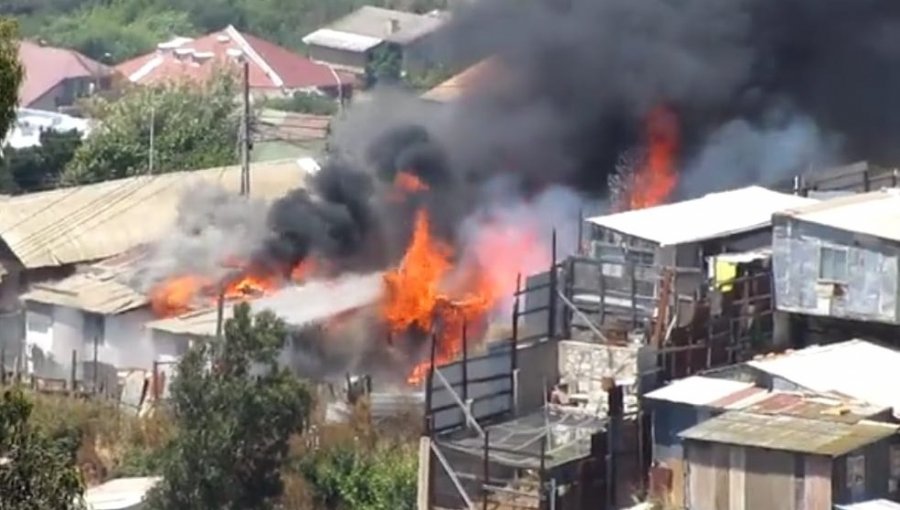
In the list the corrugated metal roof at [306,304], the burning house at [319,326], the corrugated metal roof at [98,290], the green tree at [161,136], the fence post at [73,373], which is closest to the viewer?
the burning house at [319,326]

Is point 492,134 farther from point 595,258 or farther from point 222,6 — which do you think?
point 222,6

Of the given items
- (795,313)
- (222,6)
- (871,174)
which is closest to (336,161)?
(871,174)

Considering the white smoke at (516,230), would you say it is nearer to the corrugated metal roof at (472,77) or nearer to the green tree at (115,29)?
the corrugated metal roof at (472,77)

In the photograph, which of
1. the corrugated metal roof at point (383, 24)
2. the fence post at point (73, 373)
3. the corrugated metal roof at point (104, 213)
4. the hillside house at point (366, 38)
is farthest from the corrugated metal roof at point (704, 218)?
the corrugated metal roof at point (383, 24)

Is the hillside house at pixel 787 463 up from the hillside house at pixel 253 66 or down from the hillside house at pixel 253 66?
down

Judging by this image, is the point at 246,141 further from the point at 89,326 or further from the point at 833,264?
the point at 833,264

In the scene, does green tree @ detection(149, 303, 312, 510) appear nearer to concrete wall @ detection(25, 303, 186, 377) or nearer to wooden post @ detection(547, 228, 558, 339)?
wooden post @ detection(547, 228, 558, 339)
